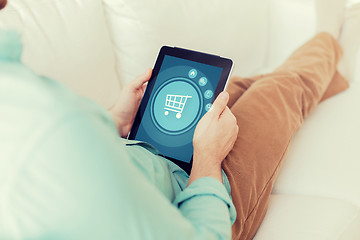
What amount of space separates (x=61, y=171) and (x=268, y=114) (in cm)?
72

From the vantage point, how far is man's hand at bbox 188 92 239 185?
761 mm

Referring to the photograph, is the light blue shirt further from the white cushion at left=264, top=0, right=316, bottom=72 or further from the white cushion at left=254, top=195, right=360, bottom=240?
the white cushion at left=264, top=0, right=316, bottom=72

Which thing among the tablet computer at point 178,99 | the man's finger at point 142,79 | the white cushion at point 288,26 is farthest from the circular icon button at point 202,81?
the white cushion at point 288,26

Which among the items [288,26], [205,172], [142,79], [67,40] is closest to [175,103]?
[142,79]

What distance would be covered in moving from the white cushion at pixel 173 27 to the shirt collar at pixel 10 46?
2.34ft

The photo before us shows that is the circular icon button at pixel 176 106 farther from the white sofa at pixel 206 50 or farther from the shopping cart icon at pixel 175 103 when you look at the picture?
the white sofa at pixel 206 50

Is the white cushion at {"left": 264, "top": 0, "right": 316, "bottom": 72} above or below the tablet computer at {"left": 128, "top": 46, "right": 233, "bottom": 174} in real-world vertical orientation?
above

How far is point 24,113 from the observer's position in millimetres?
426

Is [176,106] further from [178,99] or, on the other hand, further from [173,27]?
[173,27]

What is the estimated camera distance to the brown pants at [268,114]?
2.87 feet

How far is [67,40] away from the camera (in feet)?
3.50

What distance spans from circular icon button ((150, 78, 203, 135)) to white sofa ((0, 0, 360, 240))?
0.96ft

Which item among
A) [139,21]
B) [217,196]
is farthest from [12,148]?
[139,21]

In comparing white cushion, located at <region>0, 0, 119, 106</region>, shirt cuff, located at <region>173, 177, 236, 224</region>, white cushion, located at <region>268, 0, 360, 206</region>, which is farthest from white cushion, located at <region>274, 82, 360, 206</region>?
white cushion, located at <region>0, 0, 119, 106</region>
